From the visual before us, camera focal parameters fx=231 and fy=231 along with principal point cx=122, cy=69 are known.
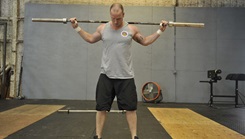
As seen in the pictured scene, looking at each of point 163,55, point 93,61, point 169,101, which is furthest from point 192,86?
point 93,61

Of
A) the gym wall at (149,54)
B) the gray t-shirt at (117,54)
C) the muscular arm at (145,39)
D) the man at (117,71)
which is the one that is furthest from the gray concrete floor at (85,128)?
the gym wall at (149,54)

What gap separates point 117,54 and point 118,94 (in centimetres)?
33

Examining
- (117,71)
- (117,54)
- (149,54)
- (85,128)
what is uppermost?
(149,54)

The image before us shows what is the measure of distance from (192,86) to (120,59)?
428 centimetres

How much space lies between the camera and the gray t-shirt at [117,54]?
1.87 meters

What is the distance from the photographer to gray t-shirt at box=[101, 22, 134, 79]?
1869 mm

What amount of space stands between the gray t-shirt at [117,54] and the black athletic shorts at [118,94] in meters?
0.05

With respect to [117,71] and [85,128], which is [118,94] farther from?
[85,128]

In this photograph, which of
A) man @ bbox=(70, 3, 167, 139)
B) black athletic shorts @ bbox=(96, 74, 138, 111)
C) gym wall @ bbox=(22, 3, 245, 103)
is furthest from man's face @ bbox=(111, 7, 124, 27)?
gym wall @ bbox=(22, 3, 245, 103)

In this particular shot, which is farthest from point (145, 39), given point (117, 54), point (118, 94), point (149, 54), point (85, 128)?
point (149, 54)

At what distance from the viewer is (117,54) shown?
186 centimetres

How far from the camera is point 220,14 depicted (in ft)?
19.3

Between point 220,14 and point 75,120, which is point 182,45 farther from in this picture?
point 75,120

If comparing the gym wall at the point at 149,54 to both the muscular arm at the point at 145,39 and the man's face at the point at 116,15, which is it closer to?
the muscular arm at the point at 145,39
